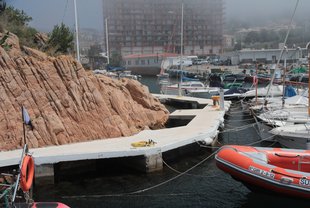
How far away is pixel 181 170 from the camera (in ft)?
51.6

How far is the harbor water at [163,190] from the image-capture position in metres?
12.5

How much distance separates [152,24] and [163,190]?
435 ft

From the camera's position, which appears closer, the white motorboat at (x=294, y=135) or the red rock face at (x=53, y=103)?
the red rock face at (x=53, y=103)

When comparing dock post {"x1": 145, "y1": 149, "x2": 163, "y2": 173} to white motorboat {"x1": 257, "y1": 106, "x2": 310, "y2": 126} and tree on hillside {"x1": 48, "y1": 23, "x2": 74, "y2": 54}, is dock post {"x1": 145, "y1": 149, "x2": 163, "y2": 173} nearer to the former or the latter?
white motorboat {"x1": 257, "y1": 106, "x2": 310, "y2": 126}

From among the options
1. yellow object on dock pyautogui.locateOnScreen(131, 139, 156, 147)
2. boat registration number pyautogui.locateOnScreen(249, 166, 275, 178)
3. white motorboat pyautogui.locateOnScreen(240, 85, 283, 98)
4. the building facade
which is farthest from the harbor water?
the building facade

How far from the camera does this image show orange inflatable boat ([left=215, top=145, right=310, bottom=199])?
1137 centimetres

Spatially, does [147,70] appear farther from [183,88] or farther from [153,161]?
[153,161]

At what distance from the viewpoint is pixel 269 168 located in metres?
11.9

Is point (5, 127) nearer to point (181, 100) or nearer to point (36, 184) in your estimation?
point (36, 184)

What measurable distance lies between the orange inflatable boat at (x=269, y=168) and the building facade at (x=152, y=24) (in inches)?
4989

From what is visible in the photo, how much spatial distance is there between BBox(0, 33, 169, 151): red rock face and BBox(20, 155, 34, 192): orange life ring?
6976 mm

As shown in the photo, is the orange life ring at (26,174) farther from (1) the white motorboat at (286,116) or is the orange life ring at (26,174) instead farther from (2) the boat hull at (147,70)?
(2) the boat hull at (147,70)

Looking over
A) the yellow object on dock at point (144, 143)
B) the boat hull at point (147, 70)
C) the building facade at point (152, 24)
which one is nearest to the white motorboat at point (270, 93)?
the yellow object on dock at point (144, 143)

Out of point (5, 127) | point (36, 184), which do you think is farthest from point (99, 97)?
point (36, 184)
